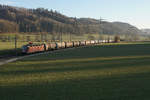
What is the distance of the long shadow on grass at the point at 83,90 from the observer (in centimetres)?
1172

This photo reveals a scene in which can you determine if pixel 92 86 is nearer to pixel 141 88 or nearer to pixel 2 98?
pixel 141 88

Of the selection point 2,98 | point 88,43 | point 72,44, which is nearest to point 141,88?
point 2,98

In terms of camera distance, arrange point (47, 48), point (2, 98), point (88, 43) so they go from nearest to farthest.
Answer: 1. point (2, 98)
2. point (47, 48)
3. point (88, 43)

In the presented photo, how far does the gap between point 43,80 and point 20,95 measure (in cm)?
410

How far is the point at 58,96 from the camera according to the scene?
11891mm

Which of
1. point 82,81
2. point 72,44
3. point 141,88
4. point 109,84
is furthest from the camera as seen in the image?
point 72,44

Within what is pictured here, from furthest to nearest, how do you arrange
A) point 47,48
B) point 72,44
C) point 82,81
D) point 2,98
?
point 72,44 < point 47,48 < point 82,81 < point 2,98

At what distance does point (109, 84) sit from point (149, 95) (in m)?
3.21

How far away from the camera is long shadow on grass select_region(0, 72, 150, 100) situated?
1172 centimetres

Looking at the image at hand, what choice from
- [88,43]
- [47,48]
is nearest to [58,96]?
[47,48]

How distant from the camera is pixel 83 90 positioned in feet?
43.1

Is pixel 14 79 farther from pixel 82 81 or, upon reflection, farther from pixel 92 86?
pixel 92 86

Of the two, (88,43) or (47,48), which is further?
(88,43)

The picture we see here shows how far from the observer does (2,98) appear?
38.0ft
